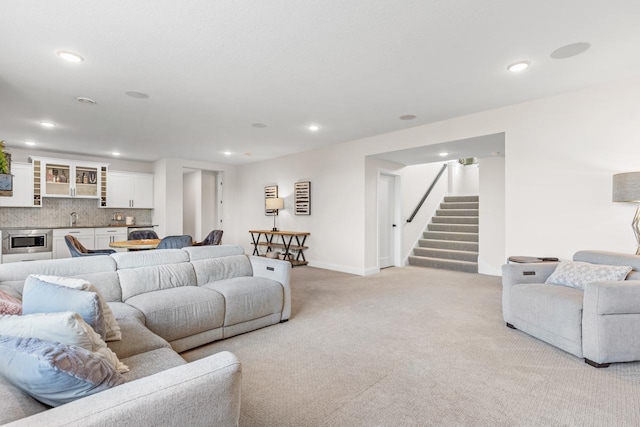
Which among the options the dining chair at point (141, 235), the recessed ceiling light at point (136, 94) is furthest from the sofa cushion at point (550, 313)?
the dining chair at point (141, 235)

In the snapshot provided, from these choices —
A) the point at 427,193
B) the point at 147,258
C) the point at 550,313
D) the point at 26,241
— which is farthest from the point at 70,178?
the point at 550,313

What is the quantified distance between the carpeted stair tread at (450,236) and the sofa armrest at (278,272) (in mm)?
4995

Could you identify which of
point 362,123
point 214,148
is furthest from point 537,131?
point 214,148

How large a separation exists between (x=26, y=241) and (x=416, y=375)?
7.34m

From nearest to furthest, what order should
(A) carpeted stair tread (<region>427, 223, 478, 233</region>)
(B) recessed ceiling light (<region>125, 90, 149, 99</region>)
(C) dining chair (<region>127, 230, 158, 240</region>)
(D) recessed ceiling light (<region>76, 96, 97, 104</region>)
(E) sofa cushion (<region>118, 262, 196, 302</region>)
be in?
(E) sofa cushion (<region>118, 262, 196, 302</region>), (B) recessed ceiling light (<region>125, 90, 149, 99</region>), (D) recessed ceiling light (<region>76, 96, 97, 104</region>), (C) dining chair (<region>127, 230, 158, 240</region>), (A) carpeted stair tread (<region>427, 223, 478, 233</region>)

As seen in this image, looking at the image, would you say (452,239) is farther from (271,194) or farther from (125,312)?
(125,312)

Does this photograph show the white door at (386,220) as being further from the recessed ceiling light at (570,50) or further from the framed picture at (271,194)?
the recessed ceiling light at (570,50)

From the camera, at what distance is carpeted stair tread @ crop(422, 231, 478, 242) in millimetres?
6867

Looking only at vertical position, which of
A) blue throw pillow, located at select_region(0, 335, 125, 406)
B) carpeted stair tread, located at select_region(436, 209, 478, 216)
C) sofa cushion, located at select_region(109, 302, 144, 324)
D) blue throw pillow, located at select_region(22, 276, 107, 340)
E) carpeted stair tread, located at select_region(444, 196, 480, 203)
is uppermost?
carpeted stair tread, located at select_region(444, 196, 480, 203)

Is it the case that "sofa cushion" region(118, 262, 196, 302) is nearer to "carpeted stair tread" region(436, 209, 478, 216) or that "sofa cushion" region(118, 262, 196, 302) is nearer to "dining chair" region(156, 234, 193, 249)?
"dining chair" region(156, 234, 193, 249)

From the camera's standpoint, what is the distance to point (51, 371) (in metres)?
0.94

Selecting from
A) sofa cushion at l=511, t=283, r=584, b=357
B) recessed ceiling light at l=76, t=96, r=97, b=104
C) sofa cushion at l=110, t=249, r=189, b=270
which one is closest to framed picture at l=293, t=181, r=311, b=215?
sofa cushion at l=110, t=249, r=189, b=270

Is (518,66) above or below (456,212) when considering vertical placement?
above

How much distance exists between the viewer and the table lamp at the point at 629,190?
2828 mm
